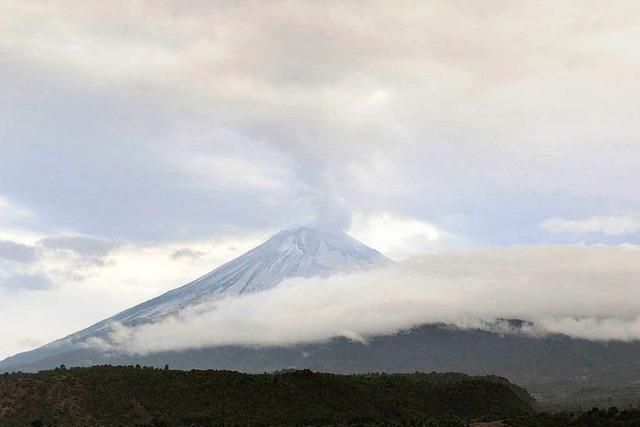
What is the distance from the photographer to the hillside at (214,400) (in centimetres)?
13200

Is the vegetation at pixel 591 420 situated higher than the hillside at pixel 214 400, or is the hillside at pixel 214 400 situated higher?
the hillside at pixel 214 400

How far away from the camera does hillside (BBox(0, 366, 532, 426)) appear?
132000 millimetres

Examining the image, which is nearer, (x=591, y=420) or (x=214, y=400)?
(x=591, y=420)

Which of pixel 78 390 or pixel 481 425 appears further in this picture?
pixel 78 390

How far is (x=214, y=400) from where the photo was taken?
465 ft

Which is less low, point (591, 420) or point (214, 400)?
point (214, 400)

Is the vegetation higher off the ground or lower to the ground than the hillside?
lower

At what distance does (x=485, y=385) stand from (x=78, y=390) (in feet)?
331

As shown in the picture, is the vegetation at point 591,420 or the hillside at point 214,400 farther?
the hillside at point 214,400

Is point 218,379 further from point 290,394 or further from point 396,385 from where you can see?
point 396,385

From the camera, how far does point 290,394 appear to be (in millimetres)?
148875

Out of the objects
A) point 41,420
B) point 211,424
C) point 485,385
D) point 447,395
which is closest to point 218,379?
point 211,424

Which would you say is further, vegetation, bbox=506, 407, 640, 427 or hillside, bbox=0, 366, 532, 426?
hillside, bbox=0, 366, 532, 426

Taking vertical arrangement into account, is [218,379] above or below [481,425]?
above
